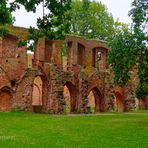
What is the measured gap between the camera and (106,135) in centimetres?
1516

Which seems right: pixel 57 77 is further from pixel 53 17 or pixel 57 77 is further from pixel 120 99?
pixel 53 17

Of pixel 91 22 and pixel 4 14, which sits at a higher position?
pixel 91 22

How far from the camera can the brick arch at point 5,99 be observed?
30267 millimetres

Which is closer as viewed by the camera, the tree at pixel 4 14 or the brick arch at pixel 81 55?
the tree at pixel 4 14

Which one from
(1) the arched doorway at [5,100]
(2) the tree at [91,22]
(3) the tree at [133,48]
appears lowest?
(1) the arched doorway at [5,100]

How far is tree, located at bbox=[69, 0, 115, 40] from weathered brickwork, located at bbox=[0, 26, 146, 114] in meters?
12.4

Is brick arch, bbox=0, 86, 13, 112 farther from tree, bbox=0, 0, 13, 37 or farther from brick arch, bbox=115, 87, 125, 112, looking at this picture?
tree, bbox=0, 0, 13, 37

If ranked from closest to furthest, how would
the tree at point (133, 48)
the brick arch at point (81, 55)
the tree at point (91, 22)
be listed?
the tree at point (133, 48), the brick arch at point (81, 55), the tree at point (91, 22)

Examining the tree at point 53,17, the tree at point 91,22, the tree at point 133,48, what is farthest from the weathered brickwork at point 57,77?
the tree at point 53,17

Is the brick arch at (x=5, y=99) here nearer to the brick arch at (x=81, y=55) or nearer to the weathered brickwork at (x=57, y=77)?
the weathered brickwork at (x=57, y=77)

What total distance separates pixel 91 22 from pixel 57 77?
2032 centimetres

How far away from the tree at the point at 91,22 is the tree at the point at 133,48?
89.6 ft

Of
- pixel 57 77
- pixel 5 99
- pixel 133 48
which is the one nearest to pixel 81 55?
pixel 57 77

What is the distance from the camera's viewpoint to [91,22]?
50656mm
